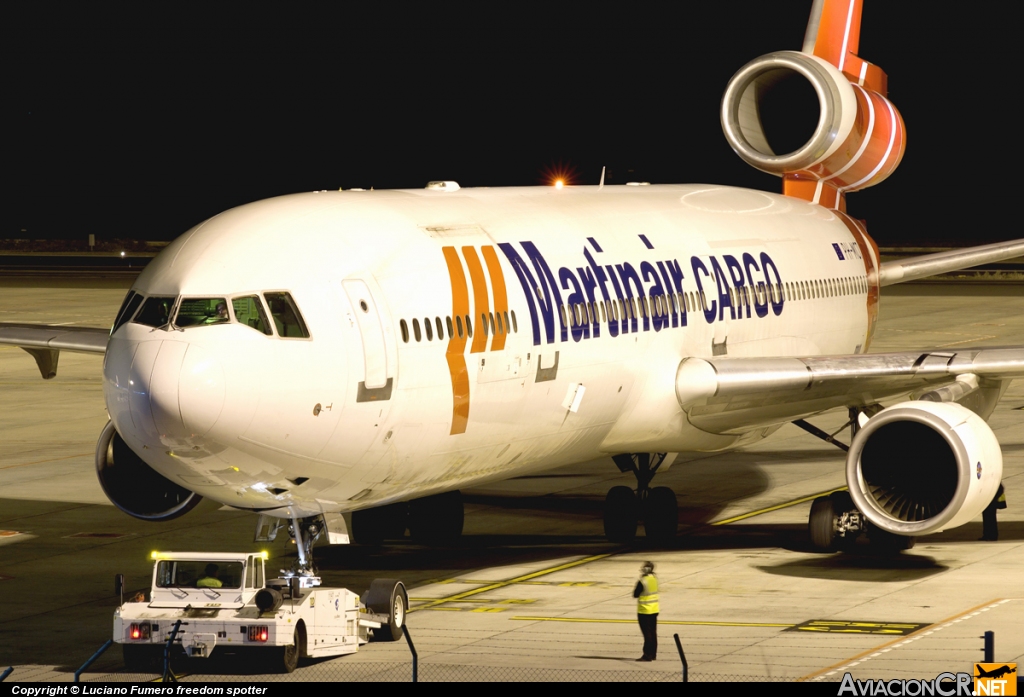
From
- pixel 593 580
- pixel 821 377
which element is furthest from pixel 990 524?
pixel 593 580

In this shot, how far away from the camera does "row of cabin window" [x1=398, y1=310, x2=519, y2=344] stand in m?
15.7

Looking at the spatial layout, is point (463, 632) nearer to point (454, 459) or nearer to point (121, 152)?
point (454, 459)

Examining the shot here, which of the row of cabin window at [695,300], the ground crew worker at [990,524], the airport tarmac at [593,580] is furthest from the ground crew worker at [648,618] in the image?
the ground crew worker at [990,524]

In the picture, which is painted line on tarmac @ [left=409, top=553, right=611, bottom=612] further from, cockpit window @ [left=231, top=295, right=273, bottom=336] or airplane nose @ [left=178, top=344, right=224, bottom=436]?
airplane nose @ [left=178, top=344, right=224, bottom=436]

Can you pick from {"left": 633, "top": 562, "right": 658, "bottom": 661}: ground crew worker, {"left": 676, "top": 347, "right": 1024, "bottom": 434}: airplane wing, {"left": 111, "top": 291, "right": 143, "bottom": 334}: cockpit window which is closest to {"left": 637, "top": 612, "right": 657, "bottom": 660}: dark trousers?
{"left": 633, "top": 562, "right": 658, "bottom": 661}: ground crew worker

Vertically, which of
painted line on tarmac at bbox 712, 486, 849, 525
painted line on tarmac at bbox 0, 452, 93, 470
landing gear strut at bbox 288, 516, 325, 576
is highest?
landing gear strut at bbox 288, 516, 325, 576

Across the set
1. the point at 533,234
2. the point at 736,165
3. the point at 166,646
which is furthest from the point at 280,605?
the point at 736,165

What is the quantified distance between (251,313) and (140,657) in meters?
3.57

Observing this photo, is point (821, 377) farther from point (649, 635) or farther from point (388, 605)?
point (388, 605)

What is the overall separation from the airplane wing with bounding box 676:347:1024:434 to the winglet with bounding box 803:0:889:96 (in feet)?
32.7

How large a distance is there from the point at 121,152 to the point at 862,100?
3345 inches

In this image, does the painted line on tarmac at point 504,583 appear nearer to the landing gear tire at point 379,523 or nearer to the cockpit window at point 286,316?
the landing gear tire at point 379,523

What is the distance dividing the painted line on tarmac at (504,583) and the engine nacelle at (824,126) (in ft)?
32.3

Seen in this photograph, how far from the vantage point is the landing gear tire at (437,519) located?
21.8 meters
